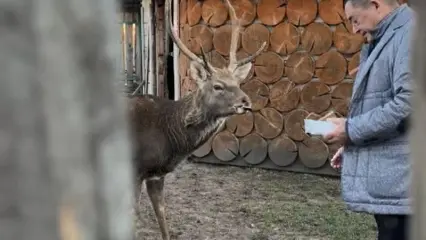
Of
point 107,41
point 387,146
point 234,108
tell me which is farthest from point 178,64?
point 107,41

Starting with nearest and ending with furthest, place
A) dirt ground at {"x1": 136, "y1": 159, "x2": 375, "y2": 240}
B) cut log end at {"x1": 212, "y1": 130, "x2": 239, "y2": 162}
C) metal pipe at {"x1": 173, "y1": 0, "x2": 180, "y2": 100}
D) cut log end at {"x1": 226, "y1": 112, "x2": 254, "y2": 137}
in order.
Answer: dirt ground at {"x1": 136, "y1": 159, "x2": 375, "y2": 240}
cut log end at {"x1": 226, "y1": 112, "x2": 254, "y2": 137}
cut log end at {"x1": 212, "y1": 130, "x2": 239, "y2": 162}
metal pipe at {"x1": 173, "y1": 0, "x2": 180, "y2": 100}

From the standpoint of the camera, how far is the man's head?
2971 millimetres

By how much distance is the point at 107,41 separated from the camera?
0.36m

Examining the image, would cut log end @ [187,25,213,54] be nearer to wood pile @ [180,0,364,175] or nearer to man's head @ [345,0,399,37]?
wood pile @ [180,0,364,175]

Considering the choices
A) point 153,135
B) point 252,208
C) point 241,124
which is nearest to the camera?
point 153,135

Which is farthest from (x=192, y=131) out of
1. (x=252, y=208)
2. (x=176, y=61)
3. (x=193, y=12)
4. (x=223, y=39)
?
(x=176, y=61)

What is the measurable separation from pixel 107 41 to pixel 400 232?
284cm

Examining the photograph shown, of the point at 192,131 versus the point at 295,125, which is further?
the point at 295,125

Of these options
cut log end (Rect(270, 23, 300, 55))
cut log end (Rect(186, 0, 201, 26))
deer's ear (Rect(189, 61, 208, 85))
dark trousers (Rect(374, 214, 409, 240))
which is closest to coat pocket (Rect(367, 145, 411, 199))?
dark trousers (Rect(374, 214, 409, 240))

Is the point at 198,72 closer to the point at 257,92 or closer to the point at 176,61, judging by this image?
the point at 257,92

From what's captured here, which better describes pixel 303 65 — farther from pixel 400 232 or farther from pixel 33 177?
pixel 33 177

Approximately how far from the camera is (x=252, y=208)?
24.4ft

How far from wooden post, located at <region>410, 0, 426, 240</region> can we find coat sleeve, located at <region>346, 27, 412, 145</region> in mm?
2404

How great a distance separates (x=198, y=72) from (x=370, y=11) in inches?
132
